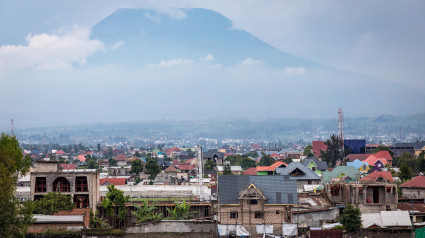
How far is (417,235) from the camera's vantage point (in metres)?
37.0

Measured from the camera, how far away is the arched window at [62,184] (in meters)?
43.8

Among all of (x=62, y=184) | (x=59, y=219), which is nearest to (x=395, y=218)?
(x=59, y=219)

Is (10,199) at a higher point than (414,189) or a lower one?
higher

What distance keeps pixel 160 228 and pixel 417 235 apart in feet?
48.0

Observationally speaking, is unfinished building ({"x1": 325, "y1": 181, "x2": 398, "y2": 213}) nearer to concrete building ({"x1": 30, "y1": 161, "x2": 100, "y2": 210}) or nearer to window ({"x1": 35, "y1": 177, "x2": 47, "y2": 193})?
concrete building ({"x1": 30, "y1": 161, "x2": 100, "y2": 210})

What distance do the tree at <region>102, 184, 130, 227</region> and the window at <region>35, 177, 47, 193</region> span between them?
15.7 ft

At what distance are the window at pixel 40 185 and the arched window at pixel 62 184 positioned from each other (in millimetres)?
758

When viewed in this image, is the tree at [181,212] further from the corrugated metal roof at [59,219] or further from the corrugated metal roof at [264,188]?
the corrugated metal roof at [59,219]

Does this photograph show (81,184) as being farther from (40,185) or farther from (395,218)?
(395,218)

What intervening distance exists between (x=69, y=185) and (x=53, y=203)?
3.16 meters

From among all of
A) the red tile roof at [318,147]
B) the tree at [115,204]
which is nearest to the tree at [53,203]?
the tree at [115,204]

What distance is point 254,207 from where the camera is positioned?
38.7m

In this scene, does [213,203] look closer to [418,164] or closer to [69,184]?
[69,184]

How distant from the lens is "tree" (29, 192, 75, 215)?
1587 inches
